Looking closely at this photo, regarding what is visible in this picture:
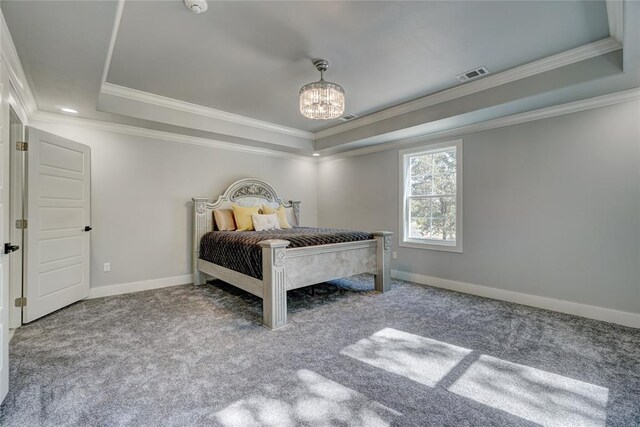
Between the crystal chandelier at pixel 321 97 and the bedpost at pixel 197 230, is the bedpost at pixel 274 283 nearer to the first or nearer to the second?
the crystal chandelier at pixel 321 97

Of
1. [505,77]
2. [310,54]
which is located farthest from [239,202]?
[505,77]

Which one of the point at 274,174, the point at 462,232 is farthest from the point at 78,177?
the point at 462,232

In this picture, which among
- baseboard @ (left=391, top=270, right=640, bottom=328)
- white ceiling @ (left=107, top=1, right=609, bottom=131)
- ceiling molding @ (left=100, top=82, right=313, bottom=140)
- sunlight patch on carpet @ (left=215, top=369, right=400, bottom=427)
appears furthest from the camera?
ceiling molding @ (left=100, top=82, right=313, bottom=140)

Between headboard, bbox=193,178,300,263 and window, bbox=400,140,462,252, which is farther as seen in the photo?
headboard, bbox=193,178,300,263

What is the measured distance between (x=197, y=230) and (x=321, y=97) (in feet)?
9.46

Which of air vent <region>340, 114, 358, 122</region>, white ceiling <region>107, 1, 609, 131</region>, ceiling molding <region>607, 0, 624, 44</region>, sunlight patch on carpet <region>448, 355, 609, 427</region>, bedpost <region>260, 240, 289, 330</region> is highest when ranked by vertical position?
air vent <region>340, 114, 358, 122</region>

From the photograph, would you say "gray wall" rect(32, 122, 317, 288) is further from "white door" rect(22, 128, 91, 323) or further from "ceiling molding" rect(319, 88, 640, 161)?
"ceiling molding" rect(319, 88, 640, 161)

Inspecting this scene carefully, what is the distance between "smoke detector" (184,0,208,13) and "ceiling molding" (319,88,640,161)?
132 inches

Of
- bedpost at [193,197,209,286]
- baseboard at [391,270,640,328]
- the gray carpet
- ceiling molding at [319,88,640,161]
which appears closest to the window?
ceiling molding at [319,88,640,161]

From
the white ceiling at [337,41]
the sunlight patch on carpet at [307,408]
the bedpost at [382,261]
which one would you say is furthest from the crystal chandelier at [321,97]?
the sunlight patch on carpet at [307,408]

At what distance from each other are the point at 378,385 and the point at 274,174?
4.35 metres

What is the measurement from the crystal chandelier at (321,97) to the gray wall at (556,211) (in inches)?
87.7

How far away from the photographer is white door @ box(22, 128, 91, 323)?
294cm

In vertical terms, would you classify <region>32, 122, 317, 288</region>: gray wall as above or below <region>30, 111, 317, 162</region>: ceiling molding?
below
